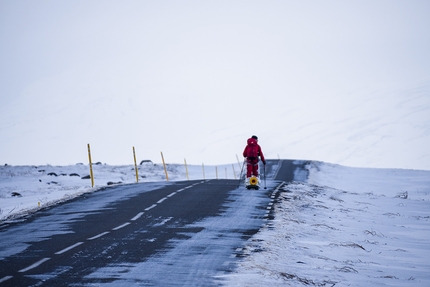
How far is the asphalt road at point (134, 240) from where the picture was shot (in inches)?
353

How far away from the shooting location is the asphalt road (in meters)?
8.98

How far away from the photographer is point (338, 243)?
43.4 feet

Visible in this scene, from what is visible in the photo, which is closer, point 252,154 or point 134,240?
point 134,240

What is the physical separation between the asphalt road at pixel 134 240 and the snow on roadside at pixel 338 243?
1.71ft

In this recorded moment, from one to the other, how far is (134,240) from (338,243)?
4.58 meters

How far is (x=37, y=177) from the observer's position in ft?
123

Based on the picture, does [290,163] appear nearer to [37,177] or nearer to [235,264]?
[37,177]

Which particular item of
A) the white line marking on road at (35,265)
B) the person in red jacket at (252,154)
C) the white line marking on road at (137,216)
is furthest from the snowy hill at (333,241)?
the white line marking on road at (137,216)

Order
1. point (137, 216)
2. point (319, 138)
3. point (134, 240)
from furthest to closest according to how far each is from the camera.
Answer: point (319, 138)
point (137, 216)
point (134, 240)

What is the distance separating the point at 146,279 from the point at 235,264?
5.79ft

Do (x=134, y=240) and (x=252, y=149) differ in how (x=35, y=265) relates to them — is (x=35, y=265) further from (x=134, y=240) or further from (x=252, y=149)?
(x=252, y=149)

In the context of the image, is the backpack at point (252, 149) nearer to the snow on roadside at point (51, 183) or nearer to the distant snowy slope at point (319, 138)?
the snow on roadside at point (51, 183)

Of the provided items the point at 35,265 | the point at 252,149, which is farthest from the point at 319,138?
the point at 35,265

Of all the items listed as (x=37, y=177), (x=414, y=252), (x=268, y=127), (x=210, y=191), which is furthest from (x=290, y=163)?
(x=268, y=127)
